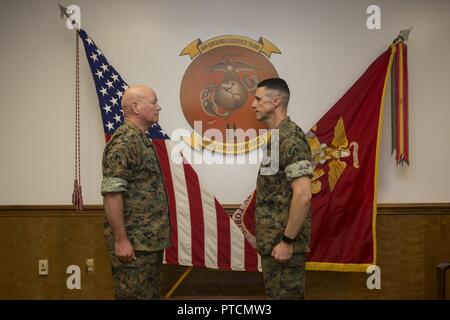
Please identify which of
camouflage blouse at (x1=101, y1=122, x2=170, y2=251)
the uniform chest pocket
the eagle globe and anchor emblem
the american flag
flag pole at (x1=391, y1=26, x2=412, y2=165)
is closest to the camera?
camouflage blouse at (x1=101, y1=122, x2=170, y2=251)

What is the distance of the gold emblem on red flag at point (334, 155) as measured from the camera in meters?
2.82

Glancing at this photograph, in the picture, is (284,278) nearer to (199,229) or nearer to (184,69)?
(199,229)

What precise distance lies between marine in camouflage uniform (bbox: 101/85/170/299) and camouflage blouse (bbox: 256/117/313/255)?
0.48 m

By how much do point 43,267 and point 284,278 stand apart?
1950 millimetres

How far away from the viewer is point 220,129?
2.97 m

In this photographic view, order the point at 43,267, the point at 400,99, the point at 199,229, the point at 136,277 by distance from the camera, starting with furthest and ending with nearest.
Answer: the point at 43,267 → the point at 400,99 → the point at 199,229 → the point at 136,277

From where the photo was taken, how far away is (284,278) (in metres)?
1.92

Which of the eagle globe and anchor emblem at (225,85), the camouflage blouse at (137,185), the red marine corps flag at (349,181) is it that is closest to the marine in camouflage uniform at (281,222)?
the camouflage blouse at (137,185)

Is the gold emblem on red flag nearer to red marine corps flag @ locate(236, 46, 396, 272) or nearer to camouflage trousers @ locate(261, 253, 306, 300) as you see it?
red marine corps flag @ locate(236, 46, 396, 272)

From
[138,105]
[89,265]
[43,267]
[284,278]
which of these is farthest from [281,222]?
[43,267]

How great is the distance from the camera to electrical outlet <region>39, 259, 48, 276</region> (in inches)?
118

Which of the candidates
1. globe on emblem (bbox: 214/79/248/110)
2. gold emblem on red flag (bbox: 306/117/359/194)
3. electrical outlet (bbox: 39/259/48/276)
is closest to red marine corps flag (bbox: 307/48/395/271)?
gold emblem on red flag (bbox: 306/117/359/194)

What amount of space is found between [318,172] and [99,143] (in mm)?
1595

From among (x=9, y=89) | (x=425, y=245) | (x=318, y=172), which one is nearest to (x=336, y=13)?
(x=318, y=172)
